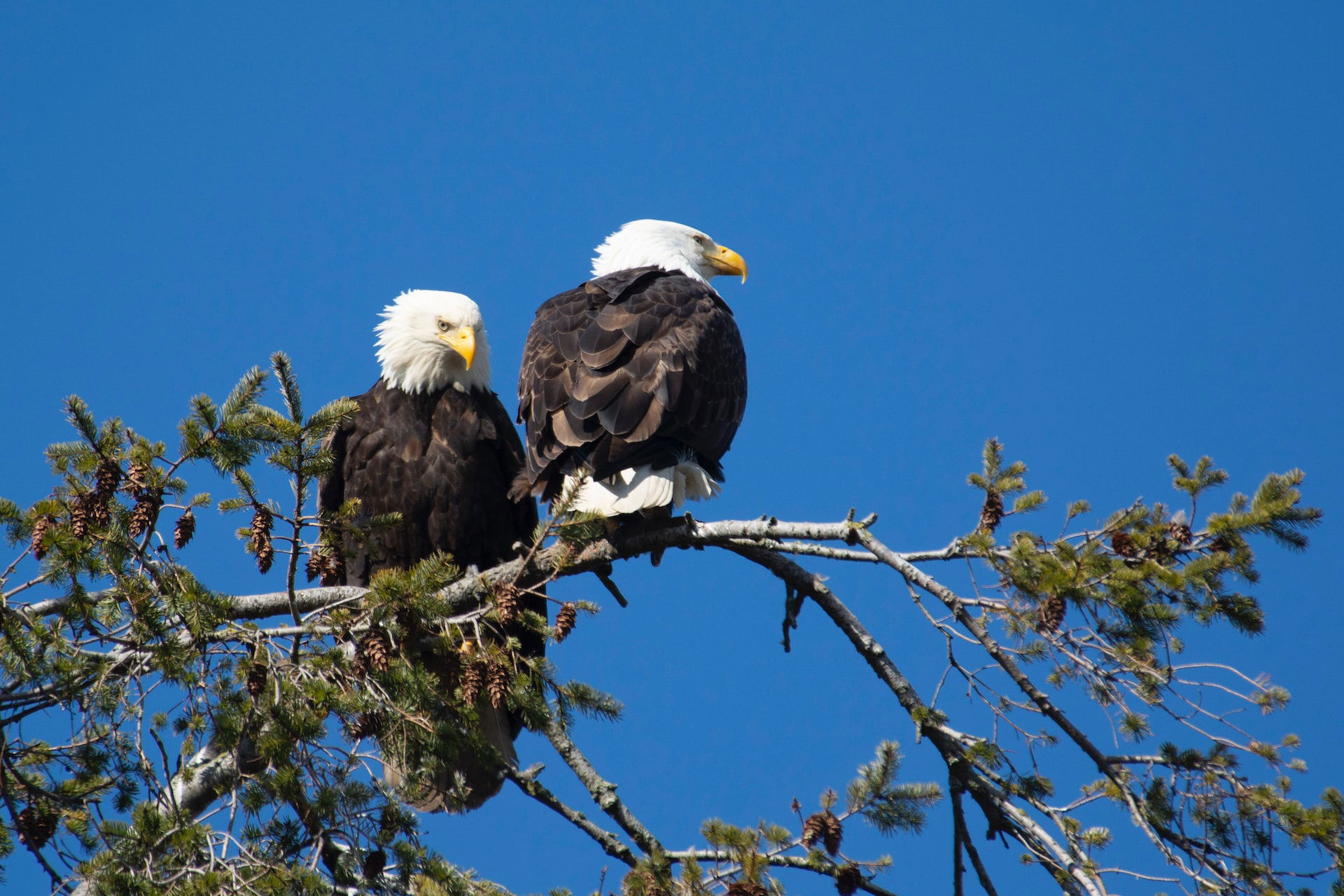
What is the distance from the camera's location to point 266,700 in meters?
3.02

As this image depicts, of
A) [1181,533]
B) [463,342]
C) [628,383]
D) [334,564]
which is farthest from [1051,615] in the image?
[463,342]

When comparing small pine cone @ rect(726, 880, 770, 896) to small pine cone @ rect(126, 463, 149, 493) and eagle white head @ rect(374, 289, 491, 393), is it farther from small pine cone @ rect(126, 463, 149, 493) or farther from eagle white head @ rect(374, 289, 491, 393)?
eagle white head @ rect(374, 289, 491, 393)

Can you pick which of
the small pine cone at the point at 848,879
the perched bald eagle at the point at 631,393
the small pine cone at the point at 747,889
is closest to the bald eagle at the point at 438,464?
the perched bald eagle at the point at 631,393

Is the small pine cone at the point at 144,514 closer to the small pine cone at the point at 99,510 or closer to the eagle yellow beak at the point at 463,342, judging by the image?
the small pine cone at the point at 99,510

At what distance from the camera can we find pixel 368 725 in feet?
10.7

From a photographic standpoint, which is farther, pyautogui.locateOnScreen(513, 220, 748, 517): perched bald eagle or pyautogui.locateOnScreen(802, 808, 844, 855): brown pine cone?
pyautogui.locateOnScreen(513, 220, 748, 517): perched bald eagle

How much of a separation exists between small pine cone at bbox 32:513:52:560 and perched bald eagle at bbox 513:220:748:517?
1.65m

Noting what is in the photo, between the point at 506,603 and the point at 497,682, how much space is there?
0.23m

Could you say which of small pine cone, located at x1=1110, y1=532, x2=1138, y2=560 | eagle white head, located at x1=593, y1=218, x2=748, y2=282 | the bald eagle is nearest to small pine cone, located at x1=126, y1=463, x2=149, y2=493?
the bald eagle

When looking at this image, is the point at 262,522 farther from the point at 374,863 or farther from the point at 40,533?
the point at 374,863

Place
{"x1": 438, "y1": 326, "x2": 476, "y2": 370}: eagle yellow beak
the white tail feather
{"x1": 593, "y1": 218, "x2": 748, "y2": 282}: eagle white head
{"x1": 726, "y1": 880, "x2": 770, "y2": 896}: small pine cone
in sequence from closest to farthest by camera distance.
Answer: {"x1": 726, "y1": 880, "x2": 770, "y2": 896}: small pine cone, the white tail feather, {"x1": 438, "y1": 326, "x2": 476, "y2": 370}: eagle yellow beak, {"x1": 593, "y1": 218, "x2": 748, "y2": 282}: eagle white head

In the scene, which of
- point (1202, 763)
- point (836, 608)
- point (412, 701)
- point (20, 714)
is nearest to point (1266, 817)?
point (1202, 763)

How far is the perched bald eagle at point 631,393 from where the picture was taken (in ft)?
13.9

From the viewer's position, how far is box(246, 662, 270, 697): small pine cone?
10.1 ft
